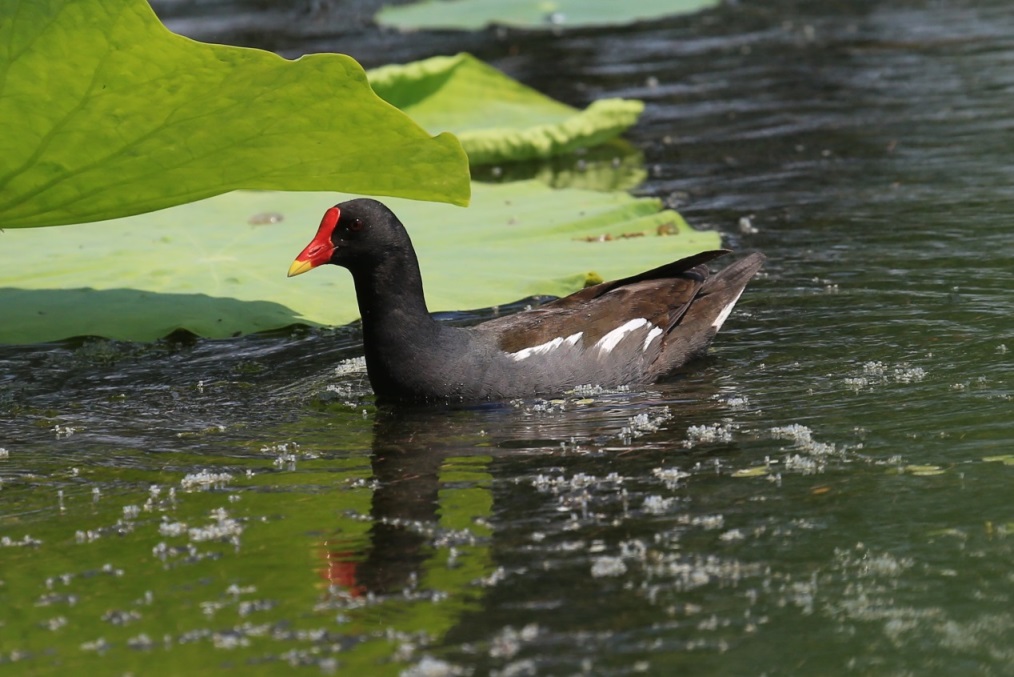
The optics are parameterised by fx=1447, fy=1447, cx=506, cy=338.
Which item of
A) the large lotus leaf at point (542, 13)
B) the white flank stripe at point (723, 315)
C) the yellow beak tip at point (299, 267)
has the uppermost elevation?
the large lotus leaf at point (542, 13)

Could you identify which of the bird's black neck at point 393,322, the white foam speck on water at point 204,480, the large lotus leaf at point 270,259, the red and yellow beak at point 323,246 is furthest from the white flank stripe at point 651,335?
the white foam speck on water at point 204,480

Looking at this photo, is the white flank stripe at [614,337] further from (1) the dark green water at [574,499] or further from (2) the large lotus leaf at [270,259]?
(2) the large lotus leaf at [270,259]

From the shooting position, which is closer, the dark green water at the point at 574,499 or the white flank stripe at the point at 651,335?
the dark green water at the point at 574,499

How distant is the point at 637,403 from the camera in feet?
14.9

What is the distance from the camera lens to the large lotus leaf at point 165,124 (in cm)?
419

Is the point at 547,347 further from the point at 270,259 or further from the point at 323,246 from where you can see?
the point at 270,259

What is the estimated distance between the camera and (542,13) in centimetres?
1425

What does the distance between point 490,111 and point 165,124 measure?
4539mm

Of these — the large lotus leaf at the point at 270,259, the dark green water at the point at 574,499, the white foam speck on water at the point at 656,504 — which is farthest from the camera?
the large lotus leaf at the point at 270,259

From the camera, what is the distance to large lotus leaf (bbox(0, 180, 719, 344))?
5.23 m

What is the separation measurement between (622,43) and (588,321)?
8.37 m

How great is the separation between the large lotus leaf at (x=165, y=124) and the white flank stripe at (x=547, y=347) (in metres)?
0.55

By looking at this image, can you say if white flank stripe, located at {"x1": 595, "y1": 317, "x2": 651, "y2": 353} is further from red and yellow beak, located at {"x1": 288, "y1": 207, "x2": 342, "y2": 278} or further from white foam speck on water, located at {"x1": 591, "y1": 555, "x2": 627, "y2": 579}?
white foam speck on water, located at {"x1": 591, "y1": 555, "x2": 627, "y2": 579}

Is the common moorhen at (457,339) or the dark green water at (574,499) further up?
the common moorhen at (457,339)
